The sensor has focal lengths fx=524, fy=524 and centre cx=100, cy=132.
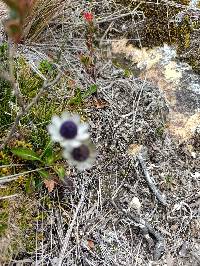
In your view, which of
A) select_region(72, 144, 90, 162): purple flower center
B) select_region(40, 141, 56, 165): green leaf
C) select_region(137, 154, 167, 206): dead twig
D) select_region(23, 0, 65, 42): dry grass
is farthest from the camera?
select_region(23, 0, 65, 42): dry grass

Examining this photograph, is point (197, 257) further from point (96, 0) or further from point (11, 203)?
point (96, 0)

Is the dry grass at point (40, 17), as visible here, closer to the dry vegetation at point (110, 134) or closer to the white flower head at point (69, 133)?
the dry vegetation at point (110, 134)

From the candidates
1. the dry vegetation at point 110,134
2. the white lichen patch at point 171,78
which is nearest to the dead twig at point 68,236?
the dry vegetation at point 110,134

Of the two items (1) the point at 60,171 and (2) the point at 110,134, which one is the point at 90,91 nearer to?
(2) the point at 110,134


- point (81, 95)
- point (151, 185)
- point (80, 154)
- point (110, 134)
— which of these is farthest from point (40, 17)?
point (80, 154)

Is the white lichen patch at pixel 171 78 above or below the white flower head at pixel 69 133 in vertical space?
below

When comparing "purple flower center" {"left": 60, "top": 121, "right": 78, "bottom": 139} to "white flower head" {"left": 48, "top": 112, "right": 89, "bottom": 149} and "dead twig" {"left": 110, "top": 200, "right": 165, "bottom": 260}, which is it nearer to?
"white flower head" {"left": 48, "top": 112, "right": 89, "bottom": 149}

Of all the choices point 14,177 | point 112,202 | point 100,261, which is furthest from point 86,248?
point 14,177

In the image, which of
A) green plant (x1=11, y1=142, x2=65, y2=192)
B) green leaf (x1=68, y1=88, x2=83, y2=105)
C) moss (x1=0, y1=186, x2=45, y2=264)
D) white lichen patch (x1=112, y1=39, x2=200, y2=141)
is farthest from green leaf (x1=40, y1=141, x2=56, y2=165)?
white lichen patch (x1=112, y1=39, x2=200, y2=141)
